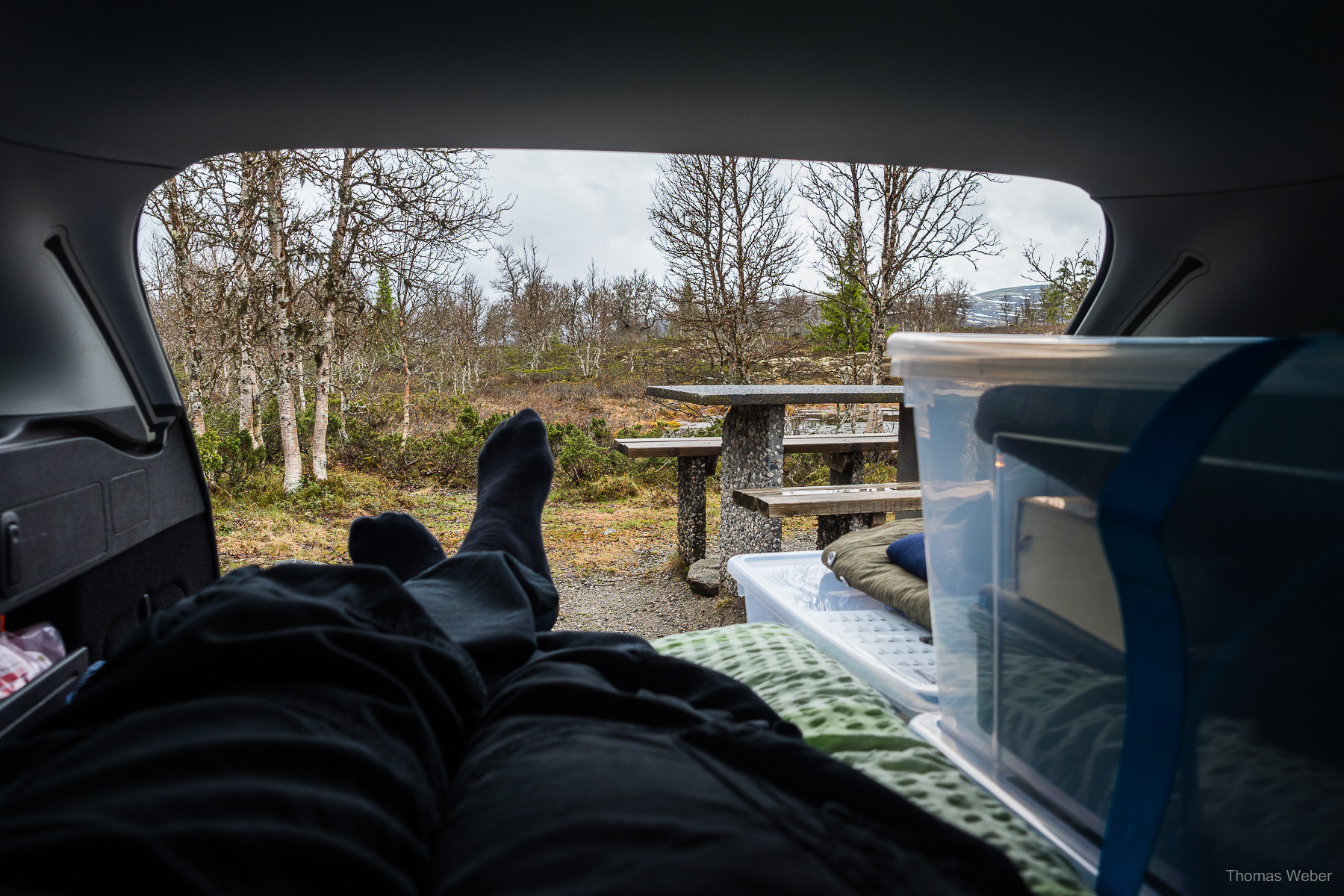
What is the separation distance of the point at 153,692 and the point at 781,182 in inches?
211

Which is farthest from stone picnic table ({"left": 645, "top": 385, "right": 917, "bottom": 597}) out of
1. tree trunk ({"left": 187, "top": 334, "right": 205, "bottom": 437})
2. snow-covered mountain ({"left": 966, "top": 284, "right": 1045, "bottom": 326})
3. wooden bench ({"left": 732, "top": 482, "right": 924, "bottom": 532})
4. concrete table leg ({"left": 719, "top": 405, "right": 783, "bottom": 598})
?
tree trunk ({"left": 187, "top": 334, "right": 205, "bottom": 437})

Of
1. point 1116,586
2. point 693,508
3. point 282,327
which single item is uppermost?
point 282,327

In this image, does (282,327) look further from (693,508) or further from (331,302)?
(693,508)

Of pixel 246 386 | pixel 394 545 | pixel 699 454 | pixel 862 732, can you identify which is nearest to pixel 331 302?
pixel 246 386

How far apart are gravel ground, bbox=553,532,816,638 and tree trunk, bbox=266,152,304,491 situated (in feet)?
5.47

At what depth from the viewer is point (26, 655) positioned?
806 millimetres

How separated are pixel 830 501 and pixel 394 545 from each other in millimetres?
1273

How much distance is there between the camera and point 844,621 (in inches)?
40.7

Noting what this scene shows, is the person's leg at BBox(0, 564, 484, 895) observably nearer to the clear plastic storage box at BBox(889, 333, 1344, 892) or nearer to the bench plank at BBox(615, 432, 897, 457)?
the clear plastic storage box at BBox(889, 333, 1344, 892)

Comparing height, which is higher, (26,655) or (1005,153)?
(1005,153)

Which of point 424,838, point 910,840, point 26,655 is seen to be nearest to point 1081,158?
point 910,840

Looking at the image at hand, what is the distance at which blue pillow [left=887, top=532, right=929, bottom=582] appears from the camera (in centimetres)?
106

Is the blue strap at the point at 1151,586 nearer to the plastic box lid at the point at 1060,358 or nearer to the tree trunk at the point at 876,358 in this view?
the plastic box lid at the point at 1060,358

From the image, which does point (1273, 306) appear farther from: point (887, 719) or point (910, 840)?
point (910, 840)
